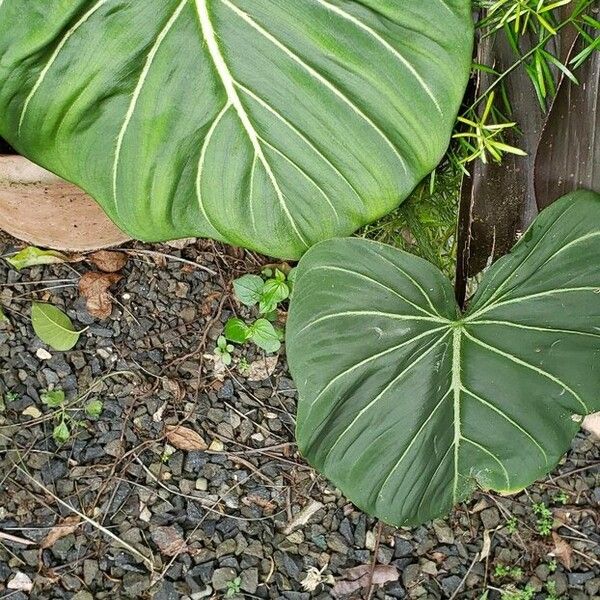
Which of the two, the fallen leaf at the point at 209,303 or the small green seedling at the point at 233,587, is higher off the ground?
the fallen leaf at the point at 209,303

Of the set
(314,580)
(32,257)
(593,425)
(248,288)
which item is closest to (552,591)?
(593,425)

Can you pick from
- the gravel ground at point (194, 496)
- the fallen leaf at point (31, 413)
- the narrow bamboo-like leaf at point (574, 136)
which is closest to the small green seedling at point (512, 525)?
the gravel ground at point (194, 496)

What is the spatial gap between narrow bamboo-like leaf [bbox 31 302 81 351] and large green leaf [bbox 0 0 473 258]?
685 millimetres

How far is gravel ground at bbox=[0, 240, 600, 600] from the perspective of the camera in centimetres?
151

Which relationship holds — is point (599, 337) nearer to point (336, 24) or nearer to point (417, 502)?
point (417, 502)

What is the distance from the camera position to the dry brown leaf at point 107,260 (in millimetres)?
1592

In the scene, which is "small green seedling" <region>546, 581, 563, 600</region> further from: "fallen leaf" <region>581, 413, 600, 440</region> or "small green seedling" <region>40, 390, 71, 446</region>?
"small green seedling" <region>40, 390, 71, 446</region>

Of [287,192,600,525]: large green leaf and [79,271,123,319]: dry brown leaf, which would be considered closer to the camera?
[287,192,600,525]: large green leaf

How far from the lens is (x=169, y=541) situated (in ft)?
4.97

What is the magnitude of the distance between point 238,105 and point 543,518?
111 centimetres

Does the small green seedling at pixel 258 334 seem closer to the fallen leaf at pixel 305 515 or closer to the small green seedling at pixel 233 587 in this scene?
the fallen leaf at pixel 305 515

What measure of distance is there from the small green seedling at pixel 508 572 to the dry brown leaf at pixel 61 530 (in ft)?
2.71

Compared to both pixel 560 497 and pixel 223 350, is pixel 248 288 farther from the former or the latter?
pixel 560 497

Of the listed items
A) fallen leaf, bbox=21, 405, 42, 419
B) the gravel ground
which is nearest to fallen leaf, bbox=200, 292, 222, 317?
the gravel ground
